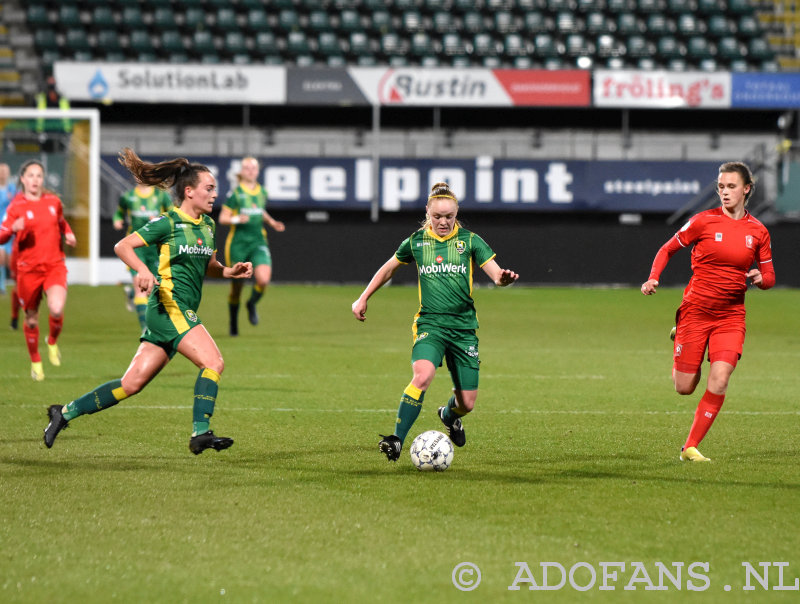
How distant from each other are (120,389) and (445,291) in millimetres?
2024

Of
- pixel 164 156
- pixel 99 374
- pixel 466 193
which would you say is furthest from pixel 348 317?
pixel 164 156

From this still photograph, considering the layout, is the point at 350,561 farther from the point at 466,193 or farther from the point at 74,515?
the point at 466,193

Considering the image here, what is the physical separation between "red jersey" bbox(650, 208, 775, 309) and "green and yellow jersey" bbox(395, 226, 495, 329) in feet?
3.66

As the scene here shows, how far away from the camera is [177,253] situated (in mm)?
6953

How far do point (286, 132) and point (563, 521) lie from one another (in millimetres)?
27899

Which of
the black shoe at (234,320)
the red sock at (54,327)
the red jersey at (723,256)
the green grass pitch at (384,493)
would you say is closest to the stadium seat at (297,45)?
the black shoe at (234,320)

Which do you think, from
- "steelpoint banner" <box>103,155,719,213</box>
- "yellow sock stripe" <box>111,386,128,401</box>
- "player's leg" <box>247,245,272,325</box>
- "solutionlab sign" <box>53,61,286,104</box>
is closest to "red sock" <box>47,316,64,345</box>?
"player's leg" <box>247,245,272,325</box>

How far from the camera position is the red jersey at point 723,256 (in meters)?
7.21

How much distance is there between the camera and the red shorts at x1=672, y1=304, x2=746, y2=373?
7125mm

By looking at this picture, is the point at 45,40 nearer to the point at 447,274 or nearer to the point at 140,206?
the point at 140,206

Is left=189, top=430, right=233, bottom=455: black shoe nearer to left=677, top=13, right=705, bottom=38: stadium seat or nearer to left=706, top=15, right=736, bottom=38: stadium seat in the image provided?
left=677, top=13, right=705, bottom=38: stadium seat

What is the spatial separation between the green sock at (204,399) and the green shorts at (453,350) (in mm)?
1185

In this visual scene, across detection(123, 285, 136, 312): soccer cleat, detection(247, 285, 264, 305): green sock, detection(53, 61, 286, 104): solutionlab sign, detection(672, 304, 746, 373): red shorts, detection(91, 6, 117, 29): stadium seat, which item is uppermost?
detection(91, 6, 117, 29): stadium seat

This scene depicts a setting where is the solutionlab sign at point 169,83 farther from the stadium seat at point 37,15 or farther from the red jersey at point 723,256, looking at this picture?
the red jersey at point 723,256
